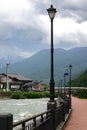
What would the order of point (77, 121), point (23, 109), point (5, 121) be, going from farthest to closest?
point (23, 109)
point (77, 121)
point (5, 121)

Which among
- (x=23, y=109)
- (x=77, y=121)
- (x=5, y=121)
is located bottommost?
(x=77, y=121)

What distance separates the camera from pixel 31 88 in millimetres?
185750

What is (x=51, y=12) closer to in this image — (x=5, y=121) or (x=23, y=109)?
(x=5, y=121)

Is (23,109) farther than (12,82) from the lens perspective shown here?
No

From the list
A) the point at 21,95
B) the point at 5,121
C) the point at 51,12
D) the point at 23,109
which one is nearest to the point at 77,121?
the point at 51,12

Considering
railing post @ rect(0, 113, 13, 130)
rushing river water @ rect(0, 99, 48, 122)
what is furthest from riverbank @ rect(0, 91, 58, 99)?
railing post @ rect(0, 113, 13, 130)

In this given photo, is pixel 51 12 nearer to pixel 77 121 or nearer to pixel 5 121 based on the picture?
pixel 77 121

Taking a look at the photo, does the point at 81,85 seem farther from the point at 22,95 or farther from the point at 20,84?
the point at 22,95

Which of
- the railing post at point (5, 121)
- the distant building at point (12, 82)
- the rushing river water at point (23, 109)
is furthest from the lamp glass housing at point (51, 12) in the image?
the distant building at point (12, 82)

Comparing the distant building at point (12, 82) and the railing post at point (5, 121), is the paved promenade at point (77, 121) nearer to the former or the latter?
the railing post at point (5, 121)

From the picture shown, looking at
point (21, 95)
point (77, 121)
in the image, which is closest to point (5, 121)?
point (77, 121)

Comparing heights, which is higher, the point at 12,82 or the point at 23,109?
the point at 12,82

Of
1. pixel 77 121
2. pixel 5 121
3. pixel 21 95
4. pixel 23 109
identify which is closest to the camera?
pixel 5 121

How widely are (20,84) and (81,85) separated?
29.6 meters
